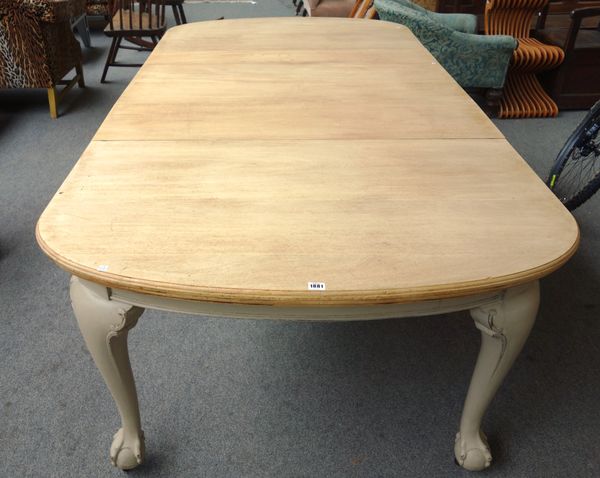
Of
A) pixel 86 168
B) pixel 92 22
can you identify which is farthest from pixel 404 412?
pixel 92 22

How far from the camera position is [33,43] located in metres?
2.59

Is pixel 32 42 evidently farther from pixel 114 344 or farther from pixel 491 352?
pixel 491 352

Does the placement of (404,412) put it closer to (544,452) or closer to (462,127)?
(544,452)

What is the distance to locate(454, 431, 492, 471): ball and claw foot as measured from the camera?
1.08m

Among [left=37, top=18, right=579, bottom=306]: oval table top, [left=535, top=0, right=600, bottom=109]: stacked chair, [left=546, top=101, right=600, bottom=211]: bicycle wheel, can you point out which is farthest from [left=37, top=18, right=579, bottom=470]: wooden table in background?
[left=535, top=0, right=600, bottom=109]: stacked chair

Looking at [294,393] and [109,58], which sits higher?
[109,58]

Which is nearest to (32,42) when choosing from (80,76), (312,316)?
(80,76)

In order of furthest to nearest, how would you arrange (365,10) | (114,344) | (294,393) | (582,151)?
(365,10) < (582,151) < (294,393) < (114,344)

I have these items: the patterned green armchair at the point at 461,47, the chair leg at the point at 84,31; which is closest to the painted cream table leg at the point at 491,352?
the patterned green armchair at the point at 461,47

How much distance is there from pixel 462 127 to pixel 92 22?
443 centimetres

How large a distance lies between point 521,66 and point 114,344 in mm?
2783

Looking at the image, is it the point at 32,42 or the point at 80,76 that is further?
the point at 80,76

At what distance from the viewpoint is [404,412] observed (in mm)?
1242

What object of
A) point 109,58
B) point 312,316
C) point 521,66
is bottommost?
point 109,58
